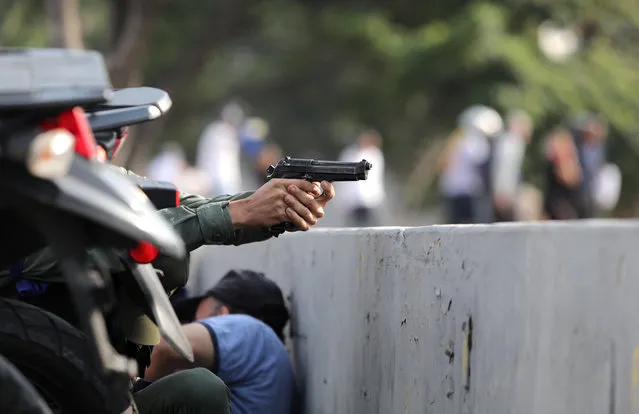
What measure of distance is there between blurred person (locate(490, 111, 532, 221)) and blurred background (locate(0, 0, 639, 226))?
0.08 feet

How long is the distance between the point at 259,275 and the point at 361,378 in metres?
1.15

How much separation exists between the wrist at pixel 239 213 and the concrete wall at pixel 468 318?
20.1 inches

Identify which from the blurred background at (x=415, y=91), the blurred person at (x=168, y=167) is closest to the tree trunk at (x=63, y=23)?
the blurred background at (x=415, y=91)

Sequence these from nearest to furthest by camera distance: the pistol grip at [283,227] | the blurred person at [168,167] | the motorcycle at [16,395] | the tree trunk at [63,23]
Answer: the motorcycle at [16,395]
the pistol grip at [283,227]
the tree trunk at [63,23]
the blurred person at [168,167]

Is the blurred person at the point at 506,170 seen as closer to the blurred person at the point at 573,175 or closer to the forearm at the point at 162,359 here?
A: the blurred person at the point at 573,175

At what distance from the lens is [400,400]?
5.12 meters

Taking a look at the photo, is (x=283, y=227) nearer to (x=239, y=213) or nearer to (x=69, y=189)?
(x=239, y=213)

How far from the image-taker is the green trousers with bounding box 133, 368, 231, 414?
4988 millimetres

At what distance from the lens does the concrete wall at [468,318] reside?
3541 millimetres

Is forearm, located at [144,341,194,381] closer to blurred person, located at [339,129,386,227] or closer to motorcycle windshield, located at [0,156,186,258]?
motorcycle windshield, located at [0,156,186,258]

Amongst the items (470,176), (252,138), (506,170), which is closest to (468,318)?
(470,176)

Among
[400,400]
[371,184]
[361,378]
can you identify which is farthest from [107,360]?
[371,184]

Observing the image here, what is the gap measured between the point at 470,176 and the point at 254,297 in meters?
13.3

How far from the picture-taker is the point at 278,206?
5059 millimetres
